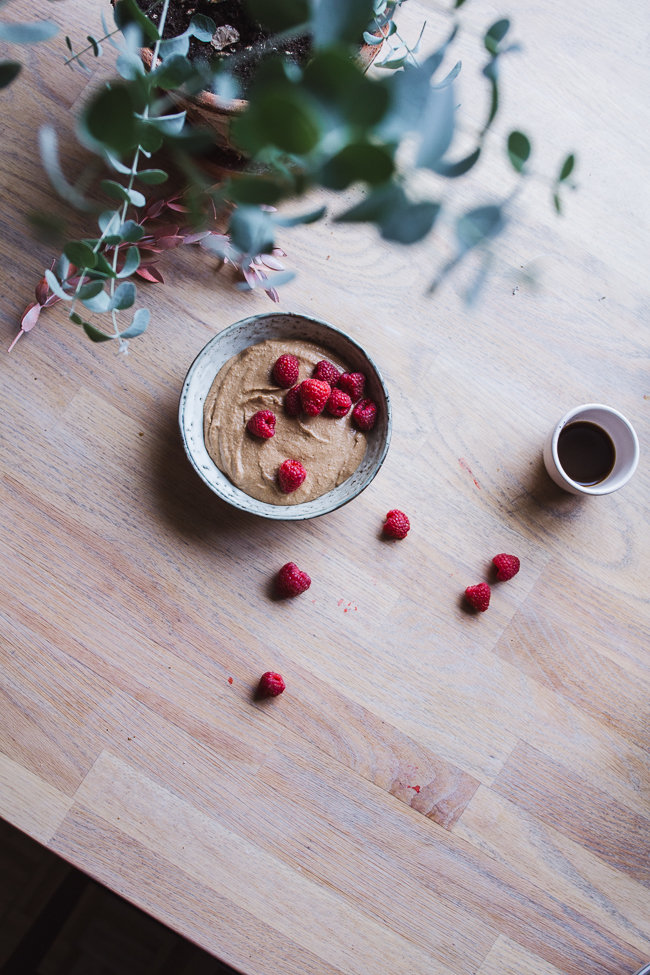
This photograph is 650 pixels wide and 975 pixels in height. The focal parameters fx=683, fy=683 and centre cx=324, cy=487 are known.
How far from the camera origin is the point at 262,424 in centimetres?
112

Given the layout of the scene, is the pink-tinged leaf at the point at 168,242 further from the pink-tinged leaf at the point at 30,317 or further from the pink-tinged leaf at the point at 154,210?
the pink-tinged leaf at the point at 30,317

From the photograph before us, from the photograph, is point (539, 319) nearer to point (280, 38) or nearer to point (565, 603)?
point (565, 603)

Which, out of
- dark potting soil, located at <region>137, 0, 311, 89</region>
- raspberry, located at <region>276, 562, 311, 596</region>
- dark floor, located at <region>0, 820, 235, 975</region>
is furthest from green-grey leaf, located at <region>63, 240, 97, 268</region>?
dark floor, located at <region>0, 820, 235, 975</region>

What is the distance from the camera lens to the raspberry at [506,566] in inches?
47.3

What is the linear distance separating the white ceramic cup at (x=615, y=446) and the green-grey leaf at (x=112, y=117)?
0.93m

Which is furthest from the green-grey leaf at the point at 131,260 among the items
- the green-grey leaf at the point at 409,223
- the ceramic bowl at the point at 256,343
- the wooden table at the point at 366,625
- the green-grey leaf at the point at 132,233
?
the green-grey leaf at the point at 409,223

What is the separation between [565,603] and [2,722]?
1.01 meters

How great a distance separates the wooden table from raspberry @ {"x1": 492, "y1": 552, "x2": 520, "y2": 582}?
28 millimetres

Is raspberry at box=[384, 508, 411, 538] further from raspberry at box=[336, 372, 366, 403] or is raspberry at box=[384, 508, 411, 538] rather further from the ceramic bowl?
raspberry at box=[336, 372, 366, 403]

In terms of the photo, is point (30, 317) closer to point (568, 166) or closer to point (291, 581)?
point (291, 581)

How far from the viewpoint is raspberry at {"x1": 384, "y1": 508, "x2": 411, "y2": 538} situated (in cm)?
119

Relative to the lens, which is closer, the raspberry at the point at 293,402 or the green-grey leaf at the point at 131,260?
the green-grey leaf at the point at 131,260

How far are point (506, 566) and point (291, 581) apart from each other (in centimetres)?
38

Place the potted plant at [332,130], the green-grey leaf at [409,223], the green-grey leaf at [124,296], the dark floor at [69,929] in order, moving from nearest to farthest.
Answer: the potted plant at [332,130]
the green-grey leaf at [409,223]
the green-grey leaf at [124,296]
the dark floor at [69,929]
